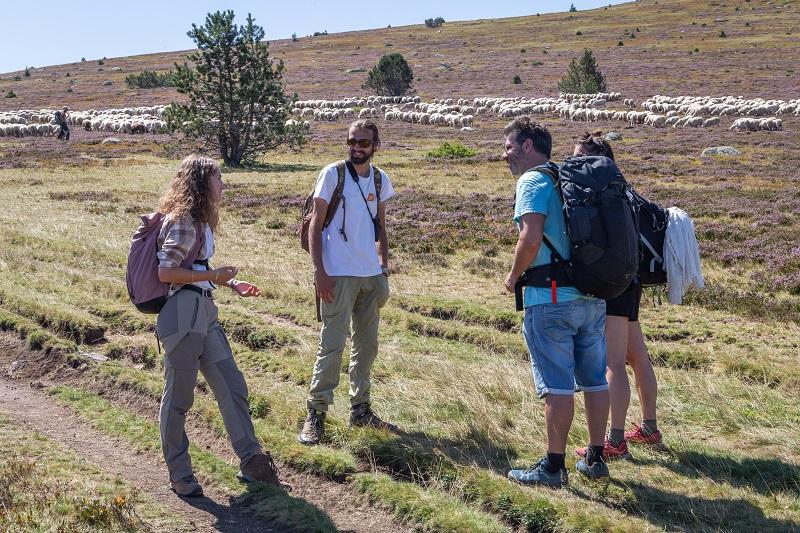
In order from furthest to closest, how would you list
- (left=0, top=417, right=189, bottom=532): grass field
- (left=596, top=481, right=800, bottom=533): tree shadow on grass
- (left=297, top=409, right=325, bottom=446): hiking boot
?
(left=297, top=409, right=325, bottom=446): hiking boot → (left=0, top=417, right=189, bottom=532): grass field → (left=596, top=481, right=800, bottom=533): tree shadow on grass

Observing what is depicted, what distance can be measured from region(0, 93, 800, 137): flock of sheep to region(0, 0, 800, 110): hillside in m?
9.36

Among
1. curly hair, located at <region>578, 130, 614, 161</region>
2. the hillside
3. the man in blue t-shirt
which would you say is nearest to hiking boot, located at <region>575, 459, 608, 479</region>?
the man in blue t-shirt

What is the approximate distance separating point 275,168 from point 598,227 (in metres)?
29.8

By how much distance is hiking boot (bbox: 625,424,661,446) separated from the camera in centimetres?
609

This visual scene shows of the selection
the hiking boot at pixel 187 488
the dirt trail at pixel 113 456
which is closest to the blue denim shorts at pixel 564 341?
the dirt trail at pixel 113 456

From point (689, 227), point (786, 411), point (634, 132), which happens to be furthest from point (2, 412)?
point (634, 132)

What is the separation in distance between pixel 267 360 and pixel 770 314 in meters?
6.82

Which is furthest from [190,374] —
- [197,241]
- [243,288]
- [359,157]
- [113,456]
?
[359,157]

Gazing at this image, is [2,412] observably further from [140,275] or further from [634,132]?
[634,132]

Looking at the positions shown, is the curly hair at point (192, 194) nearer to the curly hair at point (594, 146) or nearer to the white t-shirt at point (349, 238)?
the white t-shirt at point (349, 238)

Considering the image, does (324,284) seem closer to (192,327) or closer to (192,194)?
(192,327)

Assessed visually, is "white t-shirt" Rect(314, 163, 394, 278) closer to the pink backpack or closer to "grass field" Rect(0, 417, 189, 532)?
the pink backpack

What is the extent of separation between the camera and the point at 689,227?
6.03 metres

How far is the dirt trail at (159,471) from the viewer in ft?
17.4
